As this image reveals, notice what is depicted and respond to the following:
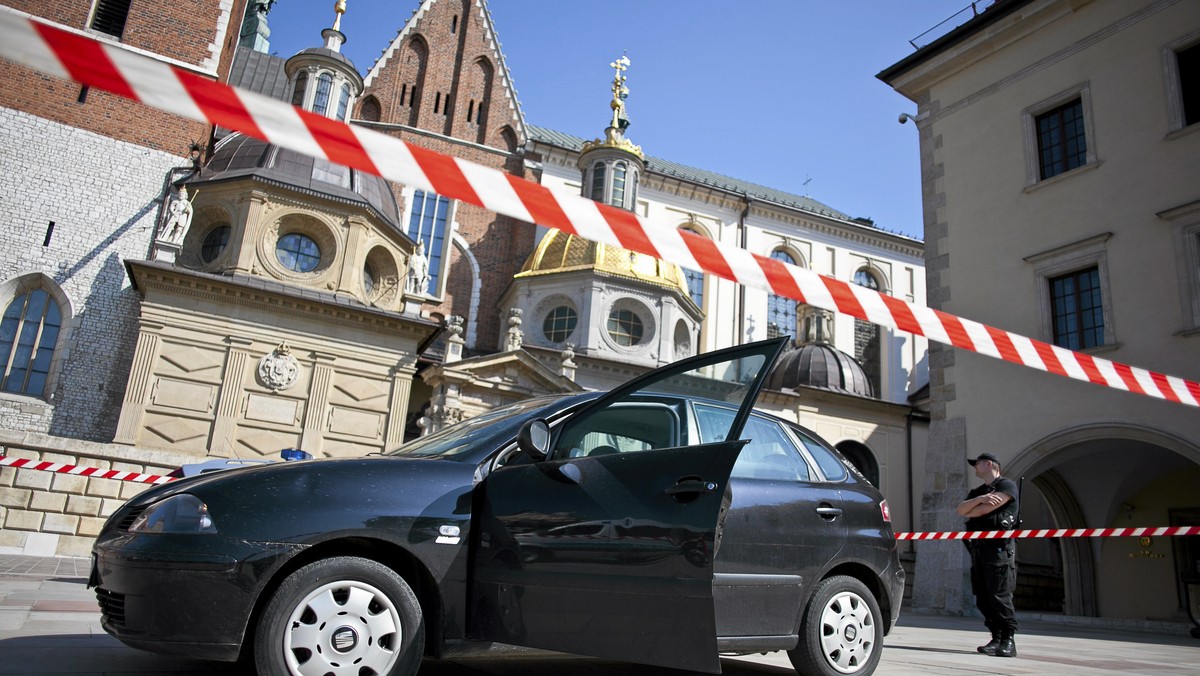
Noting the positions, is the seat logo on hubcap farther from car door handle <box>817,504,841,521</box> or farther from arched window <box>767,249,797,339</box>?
arched window <box>767,249,797,339</box>

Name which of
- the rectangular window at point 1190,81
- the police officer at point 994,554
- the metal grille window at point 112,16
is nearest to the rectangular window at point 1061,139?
the rectangular window at point 1190,81

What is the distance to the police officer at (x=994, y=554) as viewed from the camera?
22.7ft

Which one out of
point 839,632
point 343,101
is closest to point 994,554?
point 839,632

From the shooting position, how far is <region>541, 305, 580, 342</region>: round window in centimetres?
2923

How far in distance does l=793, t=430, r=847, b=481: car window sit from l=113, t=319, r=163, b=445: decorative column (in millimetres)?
18585

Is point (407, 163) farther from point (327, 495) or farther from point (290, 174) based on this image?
point (290, 174)

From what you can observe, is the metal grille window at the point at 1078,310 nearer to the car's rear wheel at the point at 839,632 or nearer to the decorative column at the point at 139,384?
the car's rear wheel at the point at 839,632

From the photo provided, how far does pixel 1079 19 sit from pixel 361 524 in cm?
1691

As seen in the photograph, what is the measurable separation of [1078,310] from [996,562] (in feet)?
29.8

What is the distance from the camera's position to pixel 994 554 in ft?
23.5

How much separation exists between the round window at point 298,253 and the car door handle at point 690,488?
21.1 meters

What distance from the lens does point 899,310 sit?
6.17 m

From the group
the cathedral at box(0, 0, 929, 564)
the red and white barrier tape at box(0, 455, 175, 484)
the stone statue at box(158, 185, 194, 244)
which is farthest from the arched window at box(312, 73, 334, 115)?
the red and white barrier tape at box(0, 455, 175, 484)

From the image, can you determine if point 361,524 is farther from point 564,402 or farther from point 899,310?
point 899,310
